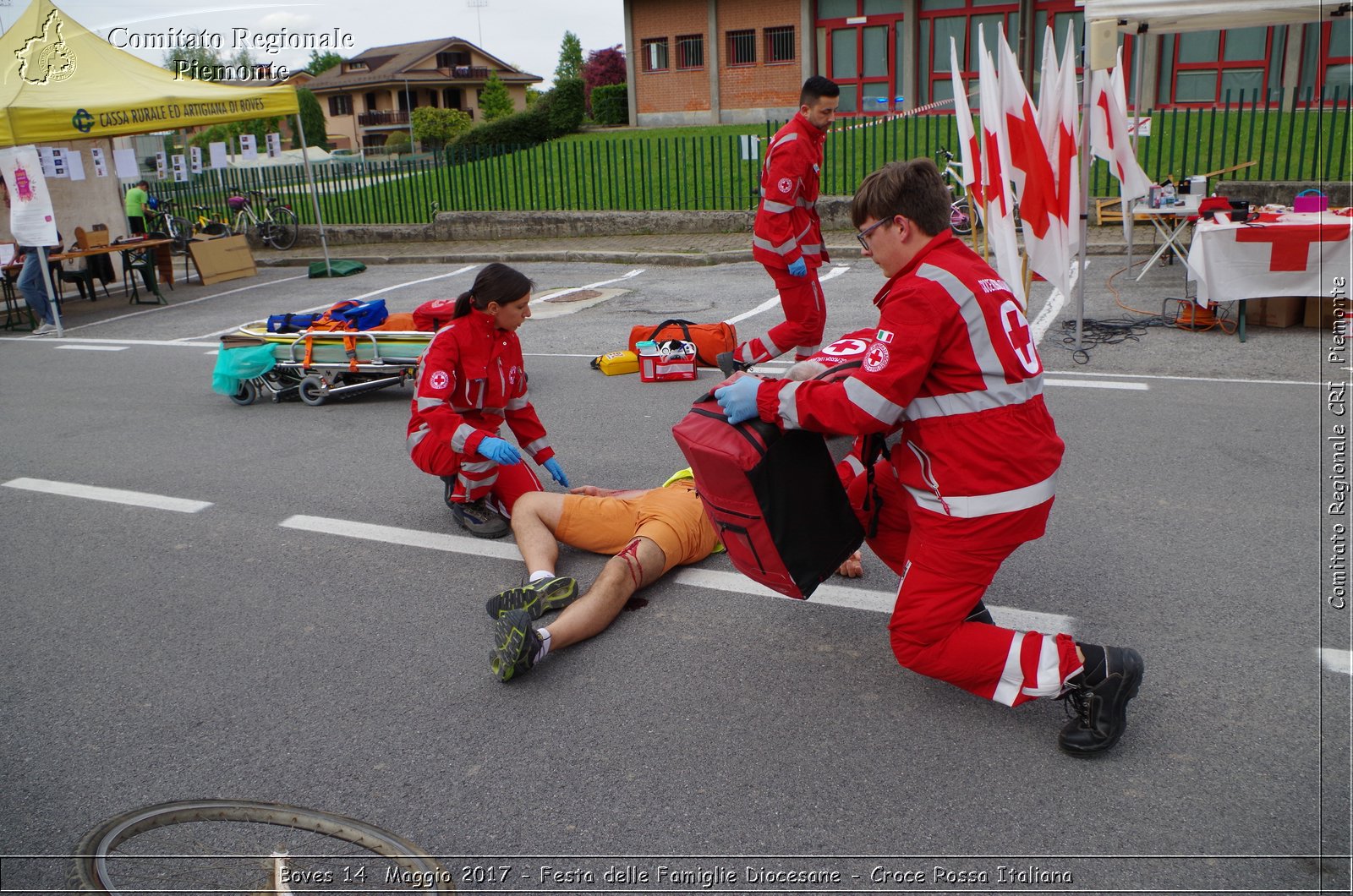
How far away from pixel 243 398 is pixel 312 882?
20.4 feet

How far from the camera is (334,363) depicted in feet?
26.1

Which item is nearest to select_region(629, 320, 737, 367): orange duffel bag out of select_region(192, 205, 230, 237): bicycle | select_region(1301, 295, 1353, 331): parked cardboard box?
select_region(1301, 295, 1353, 331): parked cardboard box

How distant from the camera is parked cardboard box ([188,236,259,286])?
1680 centimetres

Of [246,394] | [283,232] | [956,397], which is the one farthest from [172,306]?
[956,397]

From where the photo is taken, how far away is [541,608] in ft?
13.2

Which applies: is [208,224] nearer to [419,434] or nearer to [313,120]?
[419,434]

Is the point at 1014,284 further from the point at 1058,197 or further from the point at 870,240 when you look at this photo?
the point at 870,240

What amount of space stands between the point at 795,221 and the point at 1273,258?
13.4ft

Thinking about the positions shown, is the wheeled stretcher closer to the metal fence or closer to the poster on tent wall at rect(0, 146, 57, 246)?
the poster on tent wall at rect(0, 146, 57, 246)

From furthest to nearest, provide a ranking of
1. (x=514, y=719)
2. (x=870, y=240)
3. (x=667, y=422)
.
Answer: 1. (x=667, y=422)
2. (x=514, y=719)
3. (x=870, y=240)

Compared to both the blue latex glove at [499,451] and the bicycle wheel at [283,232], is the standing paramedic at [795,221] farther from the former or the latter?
the bicycle wheel at [283,232]

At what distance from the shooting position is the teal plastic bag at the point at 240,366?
7930 mm

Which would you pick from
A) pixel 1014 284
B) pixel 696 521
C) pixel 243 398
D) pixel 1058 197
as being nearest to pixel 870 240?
pixel 696 521

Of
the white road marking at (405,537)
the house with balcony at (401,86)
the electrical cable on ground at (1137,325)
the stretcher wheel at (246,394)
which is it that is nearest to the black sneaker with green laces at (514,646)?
the white road marking at (405,537)
